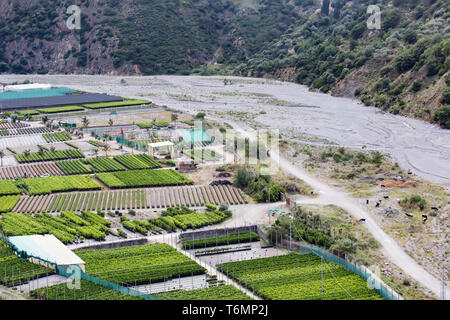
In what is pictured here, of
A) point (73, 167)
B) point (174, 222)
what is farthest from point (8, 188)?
point (174, 222)

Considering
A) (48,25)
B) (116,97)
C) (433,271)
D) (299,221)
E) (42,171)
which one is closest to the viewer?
(433,271)

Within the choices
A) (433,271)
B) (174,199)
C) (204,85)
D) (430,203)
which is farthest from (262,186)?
(204,85)

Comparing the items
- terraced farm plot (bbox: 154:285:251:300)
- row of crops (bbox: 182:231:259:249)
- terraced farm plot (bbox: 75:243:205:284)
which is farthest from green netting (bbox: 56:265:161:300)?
row of crops (bbox: 182:231:259:249)

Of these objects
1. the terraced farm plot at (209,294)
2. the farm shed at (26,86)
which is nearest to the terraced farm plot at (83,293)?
the terraced farm plot at (209,294)

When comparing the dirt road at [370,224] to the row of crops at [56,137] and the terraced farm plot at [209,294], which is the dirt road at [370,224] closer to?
the terraced farm plot at [209,294]

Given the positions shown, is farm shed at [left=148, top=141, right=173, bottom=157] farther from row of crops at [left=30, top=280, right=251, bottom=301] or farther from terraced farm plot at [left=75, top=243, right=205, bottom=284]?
row of crops at [left=30, top=280, right=251, bottom=301]

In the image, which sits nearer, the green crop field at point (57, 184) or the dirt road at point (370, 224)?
the dirt road at point (370, 224)

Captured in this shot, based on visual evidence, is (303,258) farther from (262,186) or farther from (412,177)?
(412,177)
